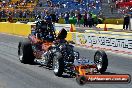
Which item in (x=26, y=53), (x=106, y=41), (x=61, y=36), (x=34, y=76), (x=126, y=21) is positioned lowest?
(x=126, y=21)

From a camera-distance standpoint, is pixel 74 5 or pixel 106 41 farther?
pixel 74 5

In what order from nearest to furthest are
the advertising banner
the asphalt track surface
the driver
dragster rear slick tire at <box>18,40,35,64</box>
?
the asphalt track surface
the driver
dragster rear slick tire at <box>18,40,35,64</box>
the advertising banner

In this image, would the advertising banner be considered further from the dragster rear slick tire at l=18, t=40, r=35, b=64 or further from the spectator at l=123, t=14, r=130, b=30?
the spectator at l=123, t=14, r=130, b=30

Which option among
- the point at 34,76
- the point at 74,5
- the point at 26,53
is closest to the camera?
the point at 34,76

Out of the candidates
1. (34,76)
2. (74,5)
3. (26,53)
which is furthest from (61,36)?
(74,5)

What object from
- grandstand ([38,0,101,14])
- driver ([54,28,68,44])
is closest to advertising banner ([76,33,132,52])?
driver ([54,28,68,44])

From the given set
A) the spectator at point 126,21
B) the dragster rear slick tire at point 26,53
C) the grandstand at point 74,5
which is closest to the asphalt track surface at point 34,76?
the dragster rear slick tire at point 26,53

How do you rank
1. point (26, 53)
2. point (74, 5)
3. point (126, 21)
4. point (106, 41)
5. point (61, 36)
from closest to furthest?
point (61, 36) < point (26, 53) < point (106, 41) < point (126, 21) < point (74, 5)

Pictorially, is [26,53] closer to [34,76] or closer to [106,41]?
[34,76]

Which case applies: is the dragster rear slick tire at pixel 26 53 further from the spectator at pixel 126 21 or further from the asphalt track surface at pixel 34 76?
the spectator at pixel 126 21

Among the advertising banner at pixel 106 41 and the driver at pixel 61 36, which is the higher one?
the driver at pixel 61 36

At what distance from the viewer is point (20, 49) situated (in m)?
16.4

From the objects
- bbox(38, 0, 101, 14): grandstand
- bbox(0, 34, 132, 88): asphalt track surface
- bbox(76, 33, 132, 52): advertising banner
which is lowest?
bbox(38, 0, 101, 14): grandstand

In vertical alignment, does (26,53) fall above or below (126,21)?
above
